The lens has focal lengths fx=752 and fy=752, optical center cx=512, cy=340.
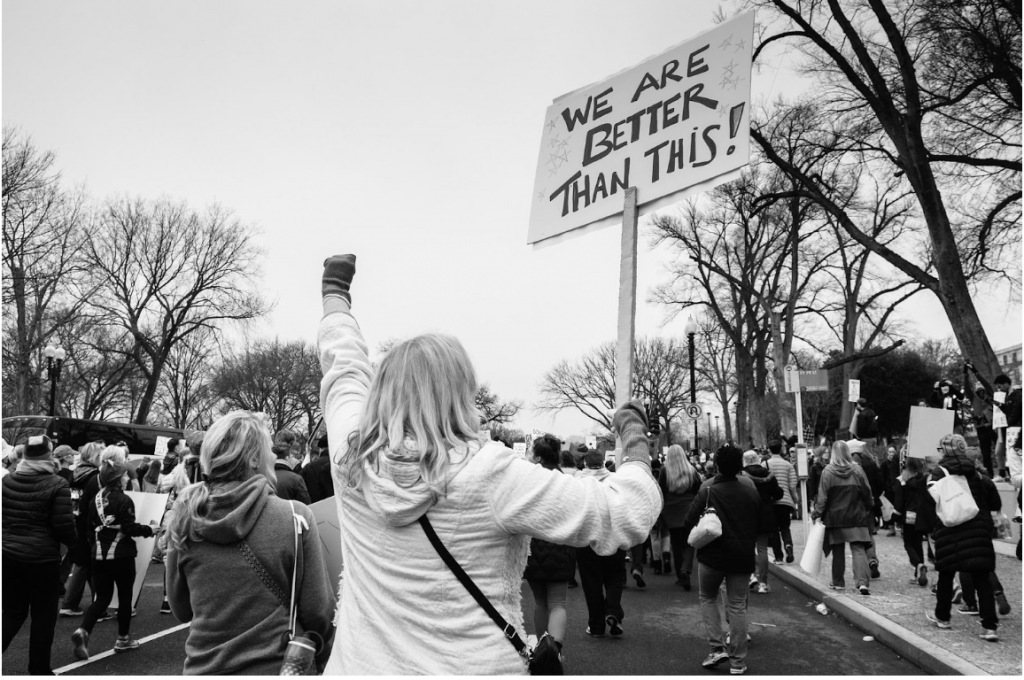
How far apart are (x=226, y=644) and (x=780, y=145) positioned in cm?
1767

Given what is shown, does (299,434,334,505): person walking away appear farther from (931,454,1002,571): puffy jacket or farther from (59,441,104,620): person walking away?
(931,454,1002,571): puffy jacket

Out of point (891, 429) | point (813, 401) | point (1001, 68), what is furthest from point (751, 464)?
point (813, 401)

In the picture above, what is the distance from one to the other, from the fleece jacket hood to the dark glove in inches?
37.2

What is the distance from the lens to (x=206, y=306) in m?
34.0

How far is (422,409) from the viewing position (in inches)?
71.2

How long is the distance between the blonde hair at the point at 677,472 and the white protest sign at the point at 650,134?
24.1 feet

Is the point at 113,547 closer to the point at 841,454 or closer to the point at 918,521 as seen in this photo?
the point at 841,454

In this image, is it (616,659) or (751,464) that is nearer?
(616,659)

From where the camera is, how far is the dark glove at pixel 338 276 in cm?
257

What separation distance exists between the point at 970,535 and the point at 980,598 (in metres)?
0.54

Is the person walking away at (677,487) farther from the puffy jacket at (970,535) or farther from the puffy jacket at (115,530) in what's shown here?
the puffy jacket at (115,530)

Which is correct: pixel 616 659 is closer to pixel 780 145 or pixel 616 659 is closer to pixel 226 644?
pixel 226 644

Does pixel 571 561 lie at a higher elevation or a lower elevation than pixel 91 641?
higher

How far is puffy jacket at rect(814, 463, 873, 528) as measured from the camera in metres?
9.31
